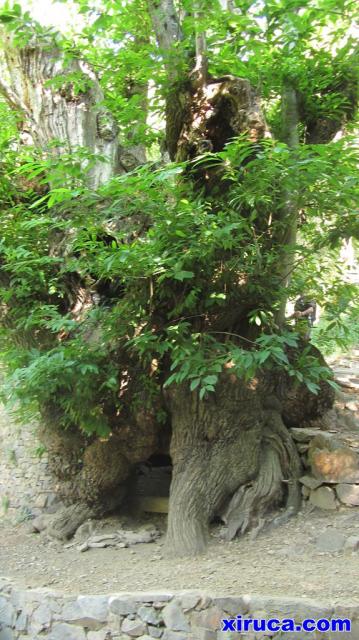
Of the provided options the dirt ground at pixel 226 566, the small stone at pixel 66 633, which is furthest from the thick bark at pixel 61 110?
the small stone at pixel 66 633

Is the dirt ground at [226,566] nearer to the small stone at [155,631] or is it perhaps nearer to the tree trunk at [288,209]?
the small stone at [155,631]

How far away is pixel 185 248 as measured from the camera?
3.83 meters

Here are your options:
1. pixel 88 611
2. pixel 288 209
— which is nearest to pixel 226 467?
pixel 88 611

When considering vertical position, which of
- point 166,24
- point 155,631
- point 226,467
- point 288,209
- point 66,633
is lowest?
point 66,633

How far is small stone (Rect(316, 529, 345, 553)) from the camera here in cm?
414

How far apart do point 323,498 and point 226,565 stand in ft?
3.53

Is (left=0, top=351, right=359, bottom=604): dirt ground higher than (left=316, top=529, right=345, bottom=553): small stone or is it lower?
lower

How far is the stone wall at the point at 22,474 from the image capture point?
226 inches

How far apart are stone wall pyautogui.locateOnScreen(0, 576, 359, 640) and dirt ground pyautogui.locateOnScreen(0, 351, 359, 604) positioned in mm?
119

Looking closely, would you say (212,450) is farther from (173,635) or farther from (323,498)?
(173,635)

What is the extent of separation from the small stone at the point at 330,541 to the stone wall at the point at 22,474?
283cm

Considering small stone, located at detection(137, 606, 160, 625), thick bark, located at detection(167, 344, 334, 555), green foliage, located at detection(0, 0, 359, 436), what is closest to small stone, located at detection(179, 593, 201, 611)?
small stone, located at detection(137, 606, 160, 625)

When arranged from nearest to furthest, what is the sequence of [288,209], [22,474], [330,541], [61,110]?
1. [330,541]
2. [288,209]
3. [61,110]
4. [22,474]

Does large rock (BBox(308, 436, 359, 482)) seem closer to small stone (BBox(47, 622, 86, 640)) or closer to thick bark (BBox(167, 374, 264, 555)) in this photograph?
thick bark (BBox(167, 374, 264, 555))
